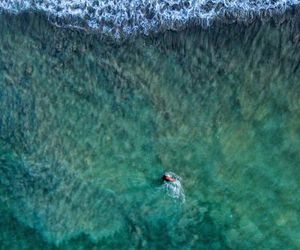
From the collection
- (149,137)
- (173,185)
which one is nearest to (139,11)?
(149,137)

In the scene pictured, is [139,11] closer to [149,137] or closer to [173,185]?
[149,137]

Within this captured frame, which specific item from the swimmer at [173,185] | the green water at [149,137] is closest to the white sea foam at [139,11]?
the green water at [149,137]

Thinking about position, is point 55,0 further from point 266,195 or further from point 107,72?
point 266,195

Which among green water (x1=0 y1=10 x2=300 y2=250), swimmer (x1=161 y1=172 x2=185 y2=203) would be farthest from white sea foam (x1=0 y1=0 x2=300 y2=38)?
swimmer (x1=161 y1=172 x2=185 y2=203)

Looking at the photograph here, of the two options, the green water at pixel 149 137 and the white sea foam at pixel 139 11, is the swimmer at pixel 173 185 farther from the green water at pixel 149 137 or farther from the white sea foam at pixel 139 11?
the white sea foam at pixel 139 11

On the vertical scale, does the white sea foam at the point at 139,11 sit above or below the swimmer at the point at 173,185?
above

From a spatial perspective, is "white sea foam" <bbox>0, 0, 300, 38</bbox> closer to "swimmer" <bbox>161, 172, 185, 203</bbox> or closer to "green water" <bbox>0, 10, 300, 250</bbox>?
"green water" <bbox>0, 10, 300, 250</bbox>
